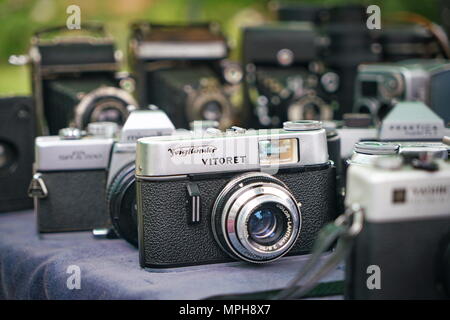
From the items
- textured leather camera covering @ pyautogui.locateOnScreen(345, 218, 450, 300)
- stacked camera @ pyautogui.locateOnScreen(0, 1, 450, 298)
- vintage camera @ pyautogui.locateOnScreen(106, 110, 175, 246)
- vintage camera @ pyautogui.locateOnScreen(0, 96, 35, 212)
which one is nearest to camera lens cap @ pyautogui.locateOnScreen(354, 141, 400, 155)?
stacked camera @ pyautogui.locateOnScreen(0, 1, 450, 298)

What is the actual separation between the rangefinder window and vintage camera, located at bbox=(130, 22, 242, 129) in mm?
1199

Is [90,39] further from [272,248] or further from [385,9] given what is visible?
[385,9]

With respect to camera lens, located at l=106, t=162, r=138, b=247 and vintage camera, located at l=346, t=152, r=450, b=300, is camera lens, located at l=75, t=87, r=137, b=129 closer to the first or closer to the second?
camera lens, located at l=106, t=162, r=138, b=247

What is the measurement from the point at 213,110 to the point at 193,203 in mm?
1274

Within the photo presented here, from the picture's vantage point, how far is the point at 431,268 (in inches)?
40.7

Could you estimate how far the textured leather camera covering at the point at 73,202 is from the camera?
1623 mm

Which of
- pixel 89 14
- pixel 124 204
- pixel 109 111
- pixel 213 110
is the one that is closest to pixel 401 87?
pixel 213 110

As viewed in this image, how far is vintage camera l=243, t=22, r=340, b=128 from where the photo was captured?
2.67 meters

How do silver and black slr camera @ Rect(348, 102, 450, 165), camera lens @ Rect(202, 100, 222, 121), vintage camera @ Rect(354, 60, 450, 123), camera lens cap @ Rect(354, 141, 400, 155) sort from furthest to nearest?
1. camera lens @ Rect(202, 100, 222, 121)
2. vintage camera @ Rect(354, 60, 450, 123)
3. silver and black slr camera @ Rect(348, 102, 450, 165)
4. camera lens cap @ Rect(354, 141, 400, 155)

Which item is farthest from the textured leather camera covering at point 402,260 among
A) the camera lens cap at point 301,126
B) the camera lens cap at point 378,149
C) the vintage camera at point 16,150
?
the vintage camera at point 16,150

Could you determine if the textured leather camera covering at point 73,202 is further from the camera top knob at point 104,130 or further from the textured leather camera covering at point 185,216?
the textured leather camera covering at point 185,216

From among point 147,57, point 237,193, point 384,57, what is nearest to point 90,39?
point 147,57

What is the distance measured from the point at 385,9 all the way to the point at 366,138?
2695mm

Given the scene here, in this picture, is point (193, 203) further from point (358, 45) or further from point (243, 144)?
point (358, 45)
